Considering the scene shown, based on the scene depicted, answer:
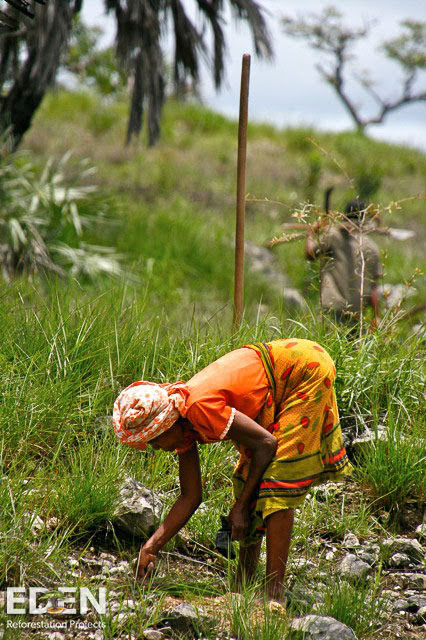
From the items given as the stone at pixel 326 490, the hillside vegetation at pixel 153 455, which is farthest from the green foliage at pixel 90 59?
the stone at pixel 326 490

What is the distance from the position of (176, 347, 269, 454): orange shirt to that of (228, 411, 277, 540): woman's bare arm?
54mm

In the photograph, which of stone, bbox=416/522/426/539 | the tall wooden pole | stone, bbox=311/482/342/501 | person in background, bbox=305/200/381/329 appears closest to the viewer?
stone, bbox=416/522/426/539

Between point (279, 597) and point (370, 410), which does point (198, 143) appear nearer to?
point (370, 410)

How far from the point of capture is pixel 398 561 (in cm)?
341

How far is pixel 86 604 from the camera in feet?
9.09

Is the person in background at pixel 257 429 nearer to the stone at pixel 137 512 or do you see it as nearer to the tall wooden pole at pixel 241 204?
the stone at pixel 137 512

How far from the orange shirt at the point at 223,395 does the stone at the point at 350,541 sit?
3.45 feet

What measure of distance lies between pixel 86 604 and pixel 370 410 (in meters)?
2.07

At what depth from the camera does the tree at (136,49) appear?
25.9 ft

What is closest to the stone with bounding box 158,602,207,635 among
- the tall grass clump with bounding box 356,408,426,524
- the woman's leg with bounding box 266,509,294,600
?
the woman's leg with bounding box 266,509,294,600

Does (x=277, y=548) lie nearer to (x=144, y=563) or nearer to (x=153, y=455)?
(x=144, y=563)

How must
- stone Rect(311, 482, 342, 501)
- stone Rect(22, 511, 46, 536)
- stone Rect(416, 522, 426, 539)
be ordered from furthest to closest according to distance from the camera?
1. stone Rect(311, 482, 342, 501)
2. stone Rect(416, 522, 426, 539)
3. stone Rect(22, 511, 46, 536)

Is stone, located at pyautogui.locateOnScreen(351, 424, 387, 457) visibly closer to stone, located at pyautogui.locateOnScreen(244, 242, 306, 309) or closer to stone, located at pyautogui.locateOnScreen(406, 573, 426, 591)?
stone, located at pyautogui.locateOnScreen(406, 573, 426, 591)

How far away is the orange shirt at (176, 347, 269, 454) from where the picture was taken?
2.63m
